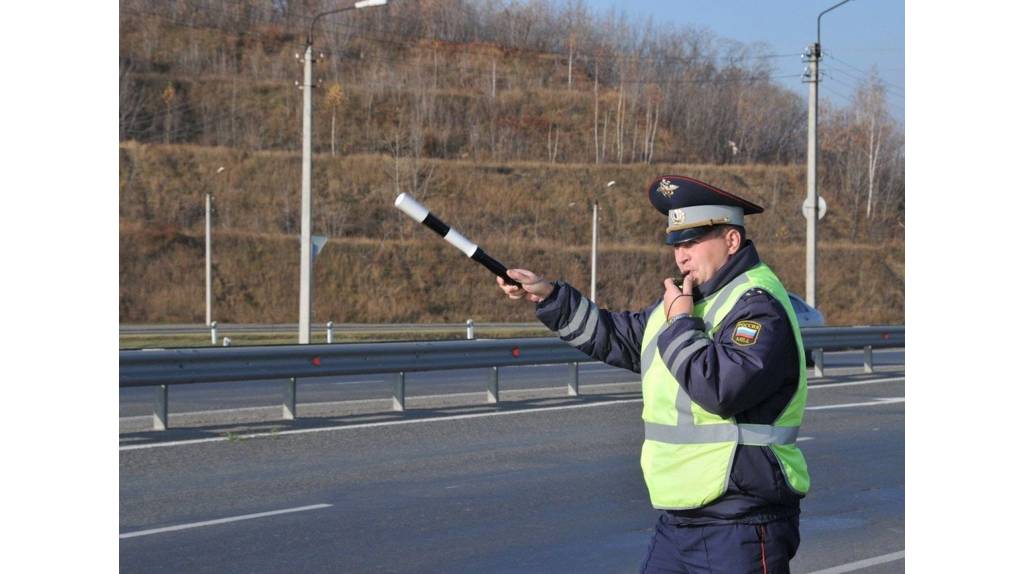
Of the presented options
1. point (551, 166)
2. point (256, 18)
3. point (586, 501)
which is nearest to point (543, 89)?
point (551, 166)

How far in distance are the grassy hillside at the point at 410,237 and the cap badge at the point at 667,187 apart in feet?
180

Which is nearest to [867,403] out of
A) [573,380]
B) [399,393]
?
[573,380]

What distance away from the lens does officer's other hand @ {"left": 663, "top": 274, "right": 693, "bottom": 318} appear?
158 inches

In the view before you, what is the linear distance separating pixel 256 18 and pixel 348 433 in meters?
97.1

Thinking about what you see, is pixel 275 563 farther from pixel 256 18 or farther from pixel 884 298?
pixel 256 18

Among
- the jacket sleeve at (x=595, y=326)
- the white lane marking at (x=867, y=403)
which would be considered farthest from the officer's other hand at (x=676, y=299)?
the white lane marking at (x=867, y=403)

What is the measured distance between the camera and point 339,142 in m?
81.1

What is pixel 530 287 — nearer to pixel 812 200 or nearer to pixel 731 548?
pixel 731 548

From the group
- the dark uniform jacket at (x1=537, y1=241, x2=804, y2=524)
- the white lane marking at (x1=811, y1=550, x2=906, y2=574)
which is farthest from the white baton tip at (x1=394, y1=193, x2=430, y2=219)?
the white lane marking at (x1=811, y1=550, x2=906, y2=574)

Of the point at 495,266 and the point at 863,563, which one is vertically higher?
the point at 495,266

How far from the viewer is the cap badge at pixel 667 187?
4.28 meters

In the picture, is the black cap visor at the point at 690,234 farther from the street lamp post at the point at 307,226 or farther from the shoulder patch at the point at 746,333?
the street lamp post at the point at 307,226

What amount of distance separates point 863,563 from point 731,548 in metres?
4.09

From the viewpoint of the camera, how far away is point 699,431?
4.00 m
